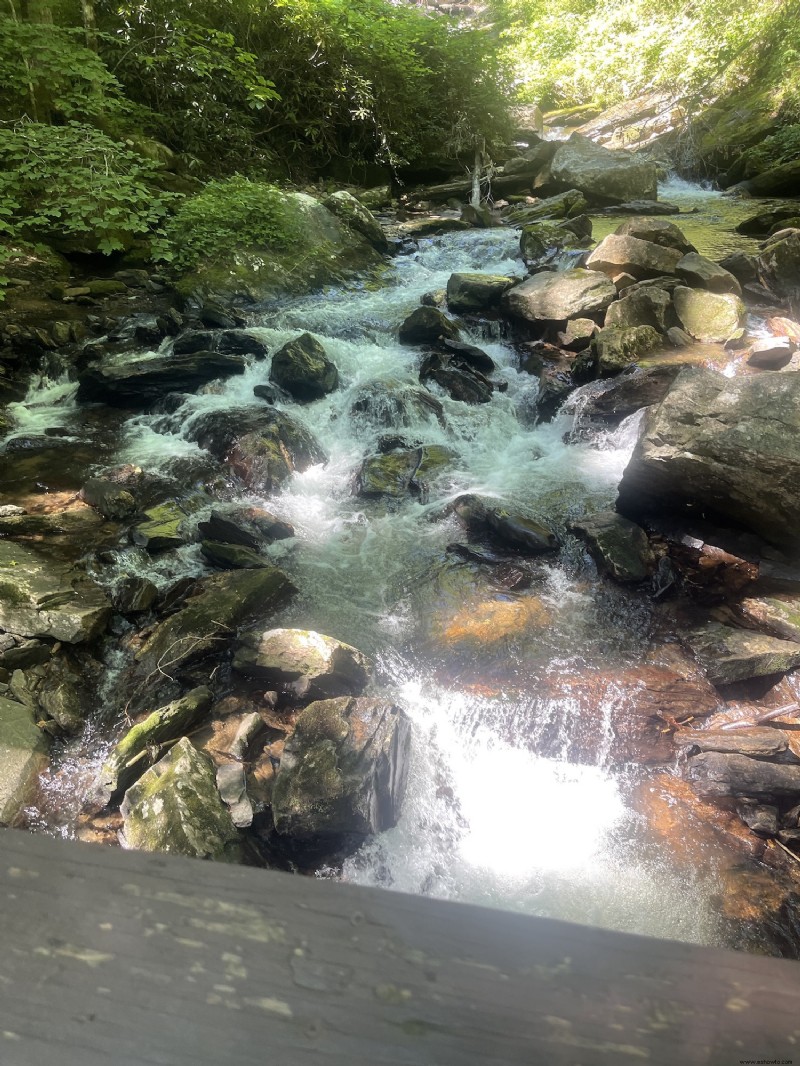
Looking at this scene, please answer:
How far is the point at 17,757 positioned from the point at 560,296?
26.9 ft

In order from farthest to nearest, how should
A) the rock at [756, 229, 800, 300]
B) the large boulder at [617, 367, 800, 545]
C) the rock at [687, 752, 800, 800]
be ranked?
the rock at [756, 229, 800, 300] < the large boulder at [617, 367, 800, 545] < the rock at [687, 752, 800, 800]

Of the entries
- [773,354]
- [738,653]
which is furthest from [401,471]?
[773,354]

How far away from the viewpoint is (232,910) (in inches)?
30.6

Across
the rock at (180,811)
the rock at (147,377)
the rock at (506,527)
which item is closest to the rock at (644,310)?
the rock at (506,527)

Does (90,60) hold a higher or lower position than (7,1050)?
higher

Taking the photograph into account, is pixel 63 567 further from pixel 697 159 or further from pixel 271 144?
pixel 697 159

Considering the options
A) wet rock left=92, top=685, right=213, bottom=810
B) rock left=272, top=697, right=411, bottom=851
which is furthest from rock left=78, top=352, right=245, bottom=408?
rock left=272, top=697, right=411, bottom=851

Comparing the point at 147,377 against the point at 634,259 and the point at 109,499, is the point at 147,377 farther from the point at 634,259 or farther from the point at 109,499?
the point at 634,259

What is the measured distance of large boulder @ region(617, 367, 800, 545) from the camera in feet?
14.4

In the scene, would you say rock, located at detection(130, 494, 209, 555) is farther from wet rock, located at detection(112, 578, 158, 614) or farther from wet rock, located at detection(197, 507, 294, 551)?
wet rock, located at detection(112, 578, 158, 614)

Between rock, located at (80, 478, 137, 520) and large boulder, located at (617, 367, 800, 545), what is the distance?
4.55m

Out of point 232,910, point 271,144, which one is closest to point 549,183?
point 271,144

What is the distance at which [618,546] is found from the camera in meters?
4.83

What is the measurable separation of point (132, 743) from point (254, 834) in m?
0.91
